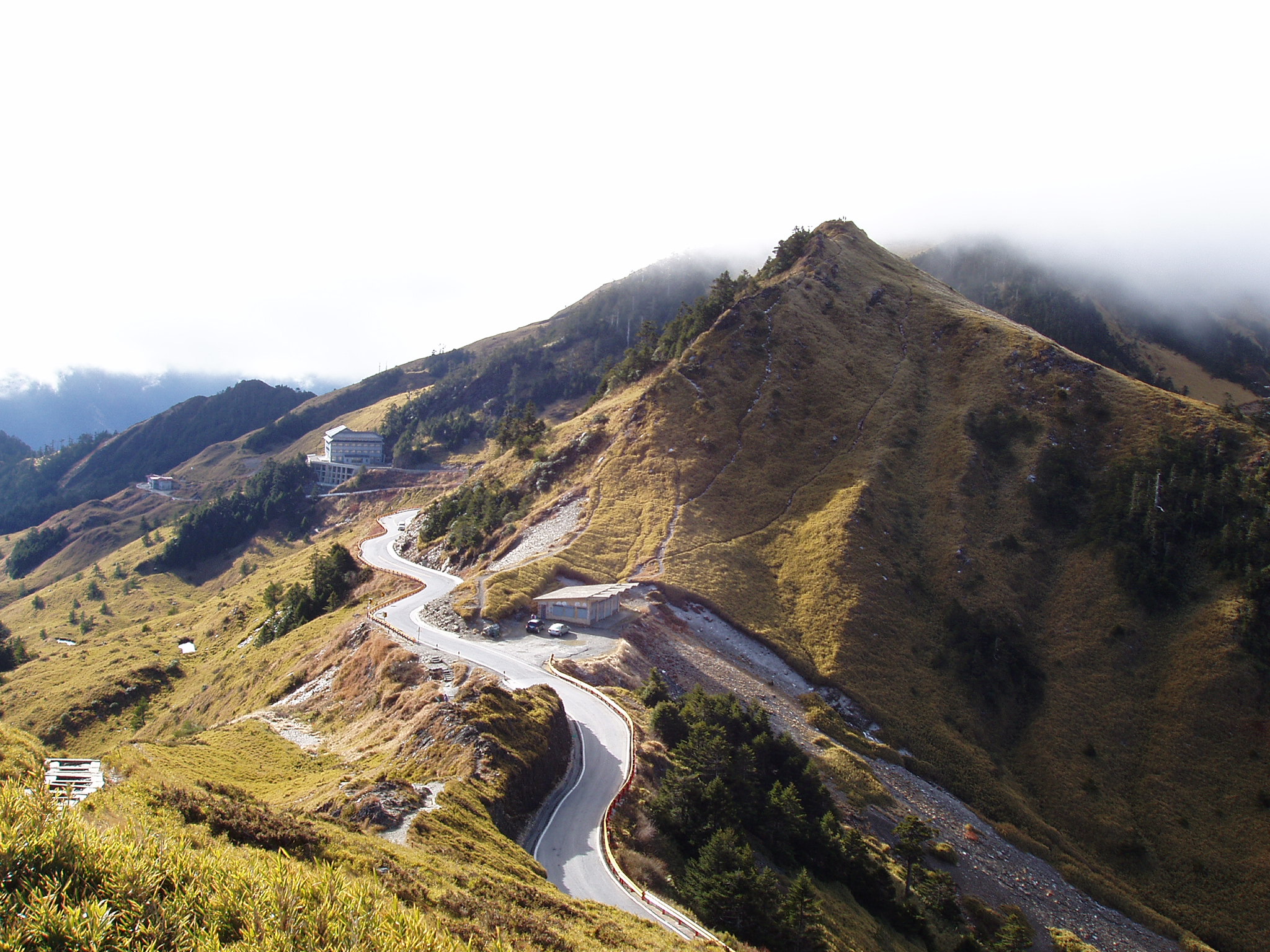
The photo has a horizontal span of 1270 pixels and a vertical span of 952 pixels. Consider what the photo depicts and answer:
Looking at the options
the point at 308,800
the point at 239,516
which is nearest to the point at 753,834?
the point at 308,800

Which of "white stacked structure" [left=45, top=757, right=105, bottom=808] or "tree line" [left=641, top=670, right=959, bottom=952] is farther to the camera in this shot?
"tree line" [left=641, top=670, right=959, bottom=952]

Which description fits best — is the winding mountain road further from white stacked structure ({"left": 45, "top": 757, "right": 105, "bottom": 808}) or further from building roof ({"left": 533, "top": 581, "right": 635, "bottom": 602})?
white stacked structure ({"left": 45, "top": 757, "right": 105, "bottom": 808})

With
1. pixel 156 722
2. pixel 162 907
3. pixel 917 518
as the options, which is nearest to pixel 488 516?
pixel 156 722

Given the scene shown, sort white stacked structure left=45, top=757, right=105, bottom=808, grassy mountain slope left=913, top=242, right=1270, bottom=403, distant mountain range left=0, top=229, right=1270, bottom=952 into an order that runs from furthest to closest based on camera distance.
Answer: grassy mountain slope left=913, top=242, right=1270, bottom=403
distant mountain range left=0, top=229, right=1270, bottom=952
white stacked structure left=45, top=757, right=105, bottom=808

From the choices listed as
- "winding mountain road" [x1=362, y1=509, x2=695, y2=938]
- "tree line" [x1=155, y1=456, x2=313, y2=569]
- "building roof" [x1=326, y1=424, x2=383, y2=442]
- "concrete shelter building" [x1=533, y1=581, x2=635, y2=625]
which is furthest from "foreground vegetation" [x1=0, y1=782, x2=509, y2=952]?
"building roof" [x1=326, y1=424, x2=383, y2=442]

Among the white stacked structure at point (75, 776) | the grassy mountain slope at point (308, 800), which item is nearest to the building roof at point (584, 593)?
the grassy mountain slope at point (308, 800)

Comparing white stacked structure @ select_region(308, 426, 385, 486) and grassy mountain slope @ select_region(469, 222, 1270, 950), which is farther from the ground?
white stacked structure @ select_region(308, 426, 385, 486)

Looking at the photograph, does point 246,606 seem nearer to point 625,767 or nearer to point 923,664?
point 625,767
